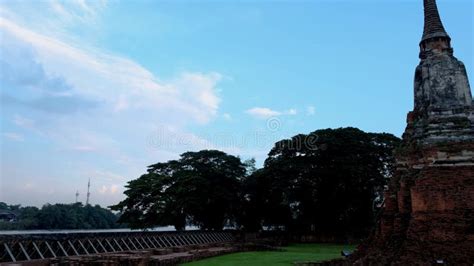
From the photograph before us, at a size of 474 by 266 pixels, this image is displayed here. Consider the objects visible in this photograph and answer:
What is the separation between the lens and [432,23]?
1806 cm

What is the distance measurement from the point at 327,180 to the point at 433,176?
2771cm

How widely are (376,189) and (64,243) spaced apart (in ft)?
100

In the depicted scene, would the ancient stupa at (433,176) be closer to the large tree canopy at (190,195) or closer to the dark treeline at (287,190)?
the dark treeline at (287,190)

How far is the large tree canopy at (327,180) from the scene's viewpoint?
40.4m

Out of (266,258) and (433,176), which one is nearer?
(433,176)

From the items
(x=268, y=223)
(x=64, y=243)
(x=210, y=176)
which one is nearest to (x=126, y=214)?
(x=210, y=176)

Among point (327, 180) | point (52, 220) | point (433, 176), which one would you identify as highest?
point (327, 180)

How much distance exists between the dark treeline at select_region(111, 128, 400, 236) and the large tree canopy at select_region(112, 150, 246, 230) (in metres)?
0.10

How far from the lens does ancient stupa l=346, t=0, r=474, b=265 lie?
43.4 ft

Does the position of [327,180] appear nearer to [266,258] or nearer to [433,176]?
[266,258]

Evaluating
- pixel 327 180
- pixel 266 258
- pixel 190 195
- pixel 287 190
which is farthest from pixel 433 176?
pixel 190 195

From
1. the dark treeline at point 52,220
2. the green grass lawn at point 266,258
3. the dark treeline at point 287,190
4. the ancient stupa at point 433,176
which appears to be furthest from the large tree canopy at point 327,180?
the dark treeline at point 52,220

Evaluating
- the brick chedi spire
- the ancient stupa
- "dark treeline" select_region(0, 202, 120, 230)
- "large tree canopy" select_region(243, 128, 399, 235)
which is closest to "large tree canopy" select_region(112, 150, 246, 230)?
"large tree canopy" select_region(243, 128, 399, 235)

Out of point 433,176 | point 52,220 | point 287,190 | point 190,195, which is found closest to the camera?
point 433,176
